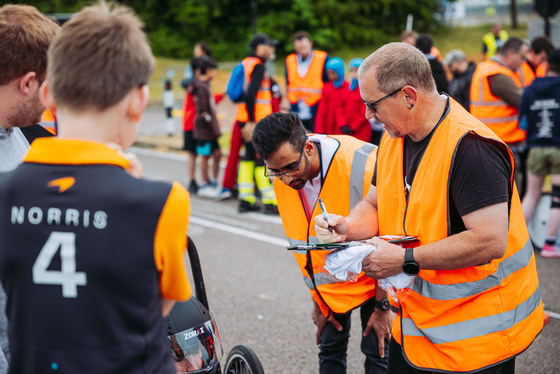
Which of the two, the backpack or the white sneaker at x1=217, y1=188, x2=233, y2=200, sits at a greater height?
the backpack

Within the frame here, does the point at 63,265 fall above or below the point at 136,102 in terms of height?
below

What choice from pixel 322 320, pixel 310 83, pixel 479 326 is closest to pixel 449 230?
pixel 479 326

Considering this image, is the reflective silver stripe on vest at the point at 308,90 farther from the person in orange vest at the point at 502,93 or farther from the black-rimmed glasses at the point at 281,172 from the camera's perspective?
the black-rimmed glasses at the point at 281,172

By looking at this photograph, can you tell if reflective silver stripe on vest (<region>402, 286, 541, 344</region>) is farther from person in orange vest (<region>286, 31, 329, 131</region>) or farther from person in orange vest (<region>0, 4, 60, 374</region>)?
person in orange vest (<region>286, 31, 329, 131</region>)

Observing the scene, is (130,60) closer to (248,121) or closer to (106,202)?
(106,202)

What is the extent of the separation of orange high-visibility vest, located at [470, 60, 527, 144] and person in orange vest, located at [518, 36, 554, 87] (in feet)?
3.93

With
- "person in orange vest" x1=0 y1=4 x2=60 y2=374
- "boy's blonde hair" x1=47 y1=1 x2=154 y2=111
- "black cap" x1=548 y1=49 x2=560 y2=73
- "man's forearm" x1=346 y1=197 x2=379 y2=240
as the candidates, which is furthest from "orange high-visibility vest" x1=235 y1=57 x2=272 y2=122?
"boy's blonde hair" x1=47 y1=1 x2=154 y2=111

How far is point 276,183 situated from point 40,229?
1849 mm

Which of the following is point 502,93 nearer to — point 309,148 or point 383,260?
point 309,148

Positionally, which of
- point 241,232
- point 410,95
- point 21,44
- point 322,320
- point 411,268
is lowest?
point 241,232

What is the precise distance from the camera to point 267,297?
525 cm

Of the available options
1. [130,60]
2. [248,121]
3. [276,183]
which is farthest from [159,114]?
[130,60]

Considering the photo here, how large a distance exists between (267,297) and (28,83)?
11.9ft

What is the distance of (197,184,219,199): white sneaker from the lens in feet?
29.8
